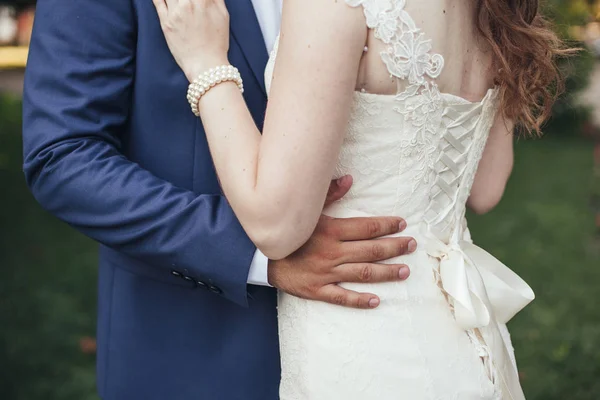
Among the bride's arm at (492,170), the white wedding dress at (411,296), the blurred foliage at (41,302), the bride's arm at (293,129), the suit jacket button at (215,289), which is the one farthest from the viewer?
the blurred foliage at (41,302)

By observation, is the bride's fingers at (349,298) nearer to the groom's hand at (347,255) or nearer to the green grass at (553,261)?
the groom's hand at (347,255)

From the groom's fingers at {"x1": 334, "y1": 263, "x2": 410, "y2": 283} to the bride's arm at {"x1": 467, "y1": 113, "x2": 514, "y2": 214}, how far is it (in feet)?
1.99

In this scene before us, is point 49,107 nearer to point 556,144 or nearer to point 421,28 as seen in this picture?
point 421,28

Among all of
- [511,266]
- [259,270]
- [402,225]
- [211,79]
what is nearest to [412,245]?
[402,225]

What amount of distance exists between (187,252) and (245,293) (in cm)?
16

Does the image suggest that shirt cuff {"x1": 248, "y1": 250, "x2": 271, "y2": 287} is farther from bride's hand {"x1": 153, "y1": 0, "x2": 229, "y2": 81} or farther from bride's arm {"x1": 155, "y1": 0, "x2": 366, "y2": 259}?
bride's hand {"x1": 153, "y1": 0, "x2": 229, "y2": 81}

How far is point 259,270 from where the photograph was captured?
1802mm

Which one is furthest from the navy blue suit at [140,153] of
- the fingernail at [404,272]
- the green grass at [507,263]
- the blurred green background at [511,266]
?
the green grass at [507,263]

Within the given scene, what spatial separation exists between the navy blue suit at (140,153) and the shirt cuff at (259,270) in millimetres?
28

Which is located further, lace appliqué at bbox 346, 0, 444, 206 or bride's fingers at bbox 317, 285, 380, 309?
bride's fingers at bbox 317, 285, 380, 309

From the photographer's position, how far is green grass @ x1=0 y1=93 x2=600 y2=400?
4.31m

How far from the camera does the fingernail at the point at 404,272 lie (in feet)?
5.80

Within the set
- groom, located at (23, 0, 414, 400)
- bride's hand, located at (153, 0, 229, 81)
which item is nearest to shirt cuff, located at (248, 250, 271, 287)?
groom, located at (23, 0, 414, 400)

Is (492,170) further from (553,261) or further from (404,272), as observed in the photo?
(553,261)
